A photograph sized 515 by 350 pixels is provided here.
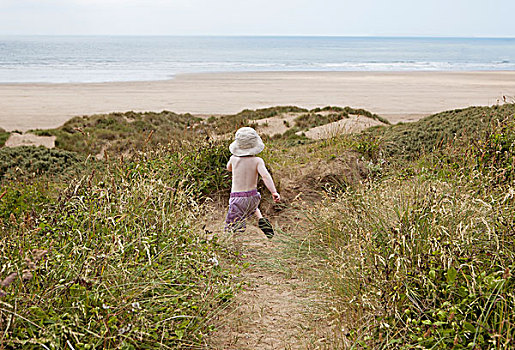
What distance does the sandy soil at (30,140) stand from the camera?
46.8 feet

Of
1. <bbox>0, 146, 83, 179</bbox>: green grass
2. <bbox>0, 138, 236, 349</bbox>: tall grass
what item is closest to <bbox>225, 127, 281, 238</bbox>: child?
<bbox>0, 138, 236, 349</bbox>: tall grass

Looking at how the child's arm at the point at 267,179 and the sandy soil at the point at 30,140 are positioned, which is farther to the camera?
the sandy soil at the point at 30,140

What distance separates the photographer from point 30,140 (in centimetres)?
1471

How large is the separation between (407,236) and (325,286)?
30.0 inches

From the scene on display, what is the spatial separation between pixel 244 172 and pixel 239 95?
2858 cm

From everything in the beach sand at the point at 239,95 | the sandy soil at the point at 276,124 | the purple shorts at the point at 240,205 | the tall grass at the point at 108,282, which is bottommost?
the beach sand at the point at 239,95

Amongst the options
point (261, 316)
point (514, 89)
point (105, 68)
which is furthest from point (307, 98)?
point (105, 68)

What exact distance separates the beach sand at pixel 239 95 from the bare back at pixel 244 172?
1816 cm

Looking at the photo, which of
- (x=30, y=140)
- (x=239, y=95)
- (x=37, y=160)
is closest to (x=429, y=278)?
(x=37, y=160)

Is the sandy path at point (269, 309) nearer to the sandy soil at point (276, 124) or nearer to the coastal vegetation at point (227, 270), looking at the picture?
the coastal vegetation at point (227, 270)

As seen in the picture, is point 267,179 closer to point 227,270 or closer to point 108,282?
point 227,270

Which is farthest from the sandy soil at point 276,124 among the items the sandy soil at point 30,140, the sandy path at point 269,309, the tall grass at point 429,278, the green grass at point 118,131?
the tall grass at point 429,278

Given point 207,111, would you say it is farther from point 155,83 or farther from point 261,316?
point 261,316

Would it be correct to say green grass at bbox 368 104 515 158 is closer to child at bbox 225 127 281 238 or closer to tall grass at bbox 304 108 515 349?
child at bbox 225 127 281 238
